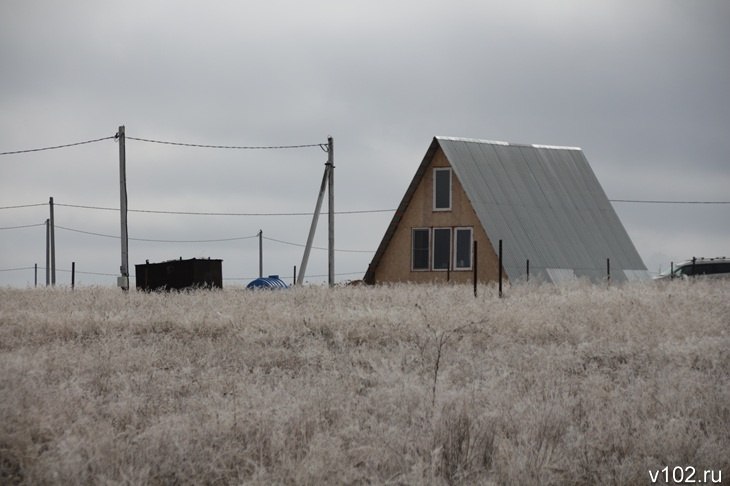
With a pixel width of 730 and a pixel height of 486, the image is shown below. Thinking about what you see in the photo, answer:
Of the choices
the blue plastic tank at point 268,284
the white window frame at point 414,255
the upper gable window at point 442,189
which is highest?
the upper gable window at point 442,189

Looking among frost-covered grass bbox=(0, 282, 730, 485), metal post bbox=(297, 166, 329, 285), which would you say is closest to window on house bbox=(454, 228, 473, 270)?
metal post bbox=(297, 166, 329, 285)

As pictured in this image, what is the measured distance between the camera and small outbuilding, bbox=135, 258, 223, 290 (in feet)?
116

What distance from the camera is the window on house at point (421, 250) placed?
3675 cm

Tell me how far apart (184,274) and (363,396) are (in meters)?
25.2

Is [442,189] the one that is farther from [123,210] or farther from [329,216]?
[123,210]

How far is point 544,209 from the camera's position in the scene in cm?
3838

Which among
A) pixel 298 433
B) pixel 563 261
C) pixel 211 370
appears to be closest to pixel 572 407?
pixel 298 433

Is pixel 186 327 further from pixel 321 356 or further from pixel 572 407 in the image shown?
pixel 572 407

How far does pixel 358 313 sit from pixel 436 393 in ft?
28.7

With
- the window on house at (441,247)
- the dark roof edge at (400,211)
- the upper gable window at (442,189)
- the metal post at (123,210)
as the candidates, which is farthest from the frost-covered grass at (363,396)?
the dark roof edge at (400,211)

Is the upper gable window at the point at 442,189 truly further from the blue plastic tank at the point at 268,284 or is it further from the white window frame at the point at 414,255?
the blue plastic tank at the point at 268,284

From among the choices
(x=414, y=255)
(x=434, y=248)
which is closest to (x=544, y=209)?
(x=434, y=248)

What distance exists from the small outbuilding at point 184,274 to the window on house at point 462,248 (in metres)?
8.84

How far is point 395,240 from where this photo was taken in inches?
1471
